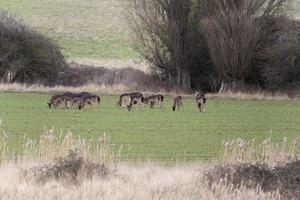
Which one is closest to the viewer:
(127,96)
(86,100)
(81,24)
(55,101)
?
(55,101)

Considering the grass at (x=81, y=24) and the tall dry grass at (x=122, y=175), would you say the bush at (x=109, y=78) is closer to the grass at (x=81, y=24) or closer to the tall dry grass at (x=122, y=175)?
the grass at (x=81, y=24)

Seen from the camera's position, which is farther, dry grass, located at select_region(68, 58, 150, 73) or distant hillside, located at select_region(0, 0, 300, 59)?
distant hillside, located at select_region(0, 0, 300, 59)

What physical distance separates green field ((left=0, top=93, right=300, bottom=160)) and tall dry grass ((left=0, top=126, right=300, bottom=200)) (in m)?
2.90

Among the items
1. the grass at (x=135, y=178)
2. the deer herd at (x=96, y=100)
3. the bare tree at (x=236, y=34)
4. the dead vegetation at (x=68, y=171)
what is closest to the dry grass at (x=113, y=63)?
the bare tree at (x=236, y=34)

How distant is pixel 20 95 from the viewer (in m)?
37.1

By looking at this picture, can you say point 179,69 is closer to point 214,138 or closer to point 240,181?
point 214,138

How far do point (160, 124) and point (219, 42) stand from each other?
19.8 metres

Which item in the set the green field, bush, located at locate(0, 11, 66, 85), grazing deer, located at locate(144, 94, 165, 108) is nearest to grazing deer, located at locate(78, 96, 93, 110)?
the green field

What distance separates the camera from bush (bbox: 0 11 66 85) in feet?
146

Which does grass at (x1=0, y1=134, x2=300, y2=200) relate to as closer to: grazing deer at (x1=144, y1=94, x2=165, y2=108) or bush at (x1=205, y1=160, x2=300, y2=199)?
bush at (x1=205, y1=160, x2=300, y2=199)

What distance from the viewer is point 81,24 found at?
6831cm

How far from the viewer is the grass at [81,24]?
5934 centimetres

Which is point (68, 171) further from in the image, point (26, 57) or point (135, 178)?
point (26, 57)

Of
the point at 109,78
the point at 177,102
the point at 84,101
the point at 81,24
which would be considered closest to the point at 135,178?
the point at 84,101
